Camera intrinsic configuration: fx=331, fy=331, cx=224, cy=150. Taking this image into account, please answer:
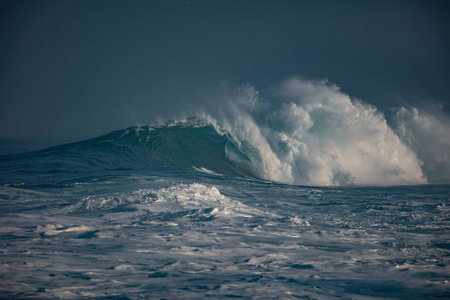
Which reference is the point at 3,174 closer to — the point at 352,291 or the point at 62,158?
the point at 62,158

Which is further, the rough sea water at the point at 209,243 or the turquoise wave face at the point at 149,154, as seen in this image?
the turquoise wave face at the point at 149,154

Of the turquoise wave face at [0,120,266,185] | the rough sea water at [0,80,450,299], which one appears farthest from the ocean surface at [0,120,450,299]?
the turquoise wave face at [0,120,266,185]

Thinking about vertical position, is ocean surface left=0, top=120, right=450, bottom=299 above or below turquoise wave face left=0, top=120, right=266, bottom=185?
below

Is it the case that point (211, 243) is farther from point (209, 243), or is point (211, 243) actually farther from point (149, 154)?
point (149, 154)

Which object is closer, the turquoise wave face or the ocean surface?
the ocean surface

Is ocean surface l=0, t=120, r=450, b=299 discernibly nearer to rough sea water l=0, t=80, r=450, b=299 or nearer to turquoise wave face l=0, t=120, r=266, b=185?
rough sea water l=0, t=80, r=450, b=299

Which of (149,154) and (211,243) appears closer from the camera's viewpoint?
(211,243)

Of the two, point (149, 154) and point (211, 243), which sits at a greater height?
point (149, 154)

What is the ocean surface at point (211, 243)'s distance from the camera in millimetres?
3111

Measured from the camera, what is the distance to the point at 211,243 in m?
4.81

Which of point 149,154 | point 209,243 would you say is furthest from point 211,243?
point 149,154

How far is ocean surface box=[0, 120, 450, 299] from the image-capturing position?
3111mm

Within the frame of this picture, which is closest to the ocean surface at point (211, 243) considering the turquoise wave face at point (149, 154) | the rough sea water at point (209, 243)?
the rough sea water at point (209, 243)

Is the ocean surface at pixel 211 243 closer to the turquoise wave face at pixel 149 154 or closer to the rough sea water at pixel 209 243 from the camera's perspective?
the rough sea water at pixel 209 243
